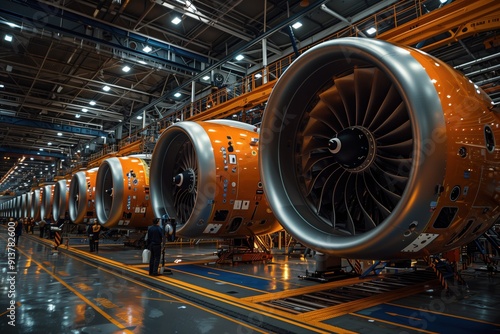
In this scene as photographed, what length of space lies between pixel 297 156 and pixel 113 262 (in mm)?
7648

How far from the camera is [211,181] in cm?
802

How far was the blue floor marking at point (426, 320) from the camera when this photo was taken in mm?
4254

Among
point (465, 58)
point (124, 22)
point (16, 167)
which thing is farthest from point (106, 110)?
point (16, 167)

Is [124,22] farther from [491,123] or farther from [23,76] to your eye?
[491,123]

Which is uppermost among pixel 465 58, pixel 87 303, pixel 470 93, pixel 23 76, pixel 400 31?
pixel 23 76

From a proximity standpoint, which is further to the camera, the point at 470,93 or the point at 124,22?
the point at 124,22

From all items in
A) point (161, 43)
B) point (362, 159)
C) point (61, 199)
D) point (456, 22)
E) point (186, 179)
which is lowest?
point (362, 159)

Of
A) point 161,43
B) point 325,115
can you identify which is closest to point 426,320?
point 325,115

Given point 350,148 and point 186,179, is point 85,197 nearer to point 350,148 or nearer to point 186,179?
point 186,179

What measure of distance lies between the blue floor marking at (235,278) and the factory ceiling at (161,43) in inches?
244

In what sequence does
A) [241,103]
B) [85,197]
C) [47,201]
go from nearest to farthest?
1. [241,103]
2. [85,197]
3. [47,201]

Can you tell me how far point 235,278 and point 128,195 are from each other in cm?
712

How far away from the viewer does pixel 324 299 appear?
577cm

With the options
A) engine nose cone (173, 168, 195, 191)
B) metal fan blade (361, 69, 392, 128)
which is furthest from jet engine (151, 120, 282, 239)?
metal fan blade (361, 69, 392, 128)
